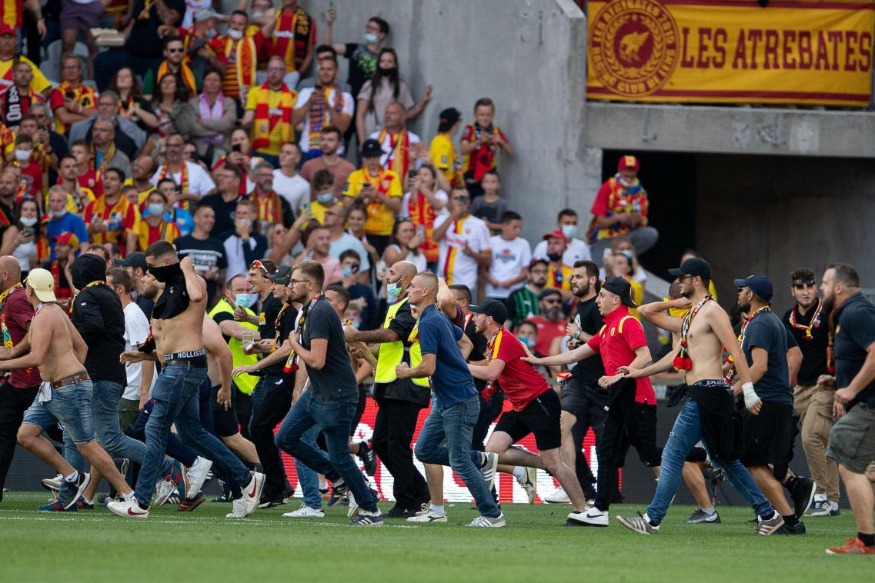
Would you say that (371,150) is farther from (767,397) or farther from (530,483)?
(767,397)

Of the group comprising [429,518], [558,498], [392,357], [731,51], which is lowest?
[558,498]

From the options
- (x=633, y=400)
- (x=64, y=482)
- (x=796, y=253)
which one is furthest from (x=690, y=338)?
(x=796, y=253)

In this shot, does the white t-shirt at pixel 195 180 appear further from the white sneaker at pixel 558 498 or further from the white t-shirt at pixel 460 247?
the white sneaker at pixel 558 498

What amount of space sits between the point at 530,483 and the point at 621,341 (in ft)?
9.63

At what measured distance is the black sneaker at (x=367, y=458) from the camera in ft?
52.2

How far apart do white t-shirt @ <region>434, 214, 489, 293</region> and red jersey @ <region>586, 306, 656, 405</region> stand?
7.20 meters

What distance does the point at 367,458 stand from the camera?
53.0 feet

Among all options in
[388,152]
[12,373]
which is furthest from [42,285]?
[388,152]

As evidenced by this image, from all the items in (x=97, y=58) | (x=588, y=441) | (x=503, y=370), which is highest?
(x=97, y=58)

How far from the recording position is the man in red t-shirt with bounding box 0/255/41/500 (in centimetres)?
1430

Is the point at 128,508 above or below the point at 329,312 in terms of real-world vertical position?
below

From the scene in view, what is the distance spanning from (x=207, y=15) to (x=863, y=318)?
43.8 feet

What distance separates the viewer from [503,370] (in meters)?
14.0

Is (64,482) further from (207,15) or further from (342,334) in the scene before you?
(207,15)
